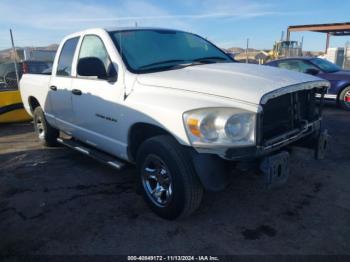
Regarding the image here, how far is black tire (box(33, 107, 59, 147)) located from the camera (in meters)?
5.76

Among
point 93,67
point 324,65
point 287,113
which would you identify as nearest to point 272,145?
point 287,113

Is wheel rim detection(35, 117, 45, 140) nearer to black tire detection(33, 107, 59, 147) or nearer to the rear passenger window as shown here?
black tire detection(33, 107, 59, 147)

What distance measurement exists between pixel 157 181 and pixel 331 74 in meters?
7.76

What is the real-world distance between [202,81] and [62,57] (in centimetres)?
282

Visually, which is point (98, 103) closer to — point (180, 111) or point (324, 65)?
point (180, 111)

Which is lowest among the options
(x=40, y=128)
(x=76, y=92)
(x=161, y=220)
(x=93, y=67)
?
(x=161, y=220)

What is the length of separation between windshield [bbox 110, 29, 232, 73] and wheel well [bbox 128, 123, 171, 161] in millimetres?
604

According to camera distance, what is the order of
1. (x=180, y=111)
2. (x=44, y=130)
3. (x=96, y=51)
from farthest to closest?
1. (x=44, y=130)
2. (x=96, y=51)
3. (x=180, y=111)

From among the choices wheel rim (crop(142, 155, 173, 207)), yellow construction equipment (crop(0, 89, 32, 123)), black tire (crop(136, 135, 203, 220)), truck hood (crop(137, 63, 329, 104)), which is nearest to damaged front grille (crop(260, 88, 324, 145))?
truck hood (crop(137, 63, 329, 104))

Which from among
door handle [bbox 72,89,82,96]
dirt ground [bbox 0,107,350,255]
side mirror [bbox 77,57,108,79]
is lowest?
dirt ground [bbox 0,107,350,255]

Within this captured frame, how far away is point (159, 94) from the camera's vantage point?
310 cm

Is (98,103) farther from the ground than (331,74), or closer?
farther from the ground

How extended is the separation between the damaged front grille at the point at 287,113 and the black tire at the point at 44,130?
161 inches

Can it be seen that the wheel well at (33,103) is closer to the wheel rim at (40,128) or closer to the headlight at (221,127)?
the wheel rim at (40,128)
